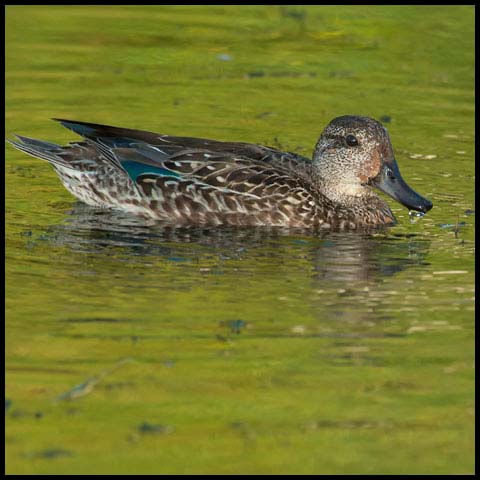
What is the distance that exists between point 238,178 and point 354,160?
40.0 inches

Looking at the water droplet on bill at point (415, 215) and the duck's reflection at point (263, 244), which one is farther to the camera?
the water droplet on bill at point (415, 215)

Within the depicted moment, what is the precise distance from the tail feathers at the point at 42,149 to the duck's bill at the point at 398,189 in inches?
105

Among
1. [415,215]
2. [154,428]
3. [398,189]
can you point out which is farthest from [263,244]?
[154,428]

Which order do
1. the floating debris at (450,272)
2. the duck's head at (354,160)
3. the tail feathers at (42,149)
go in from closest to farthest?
the floating debris at (450,272)
the duck's head at (354,160)
the tail feathers at (42,149)

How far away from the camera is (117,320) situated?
1011 cm

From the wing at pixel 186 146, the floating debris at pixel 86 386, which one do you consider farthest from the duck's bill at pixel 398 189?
the floating debris at pixel 86 386

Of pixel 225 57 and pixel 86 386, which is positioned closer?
pixel 86 386

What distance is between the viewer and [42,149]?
13.9 m

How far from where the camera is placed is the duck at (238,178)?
13039mm

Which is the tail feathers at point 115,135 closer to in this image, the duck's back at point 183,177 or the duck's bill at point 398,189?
the duck's back at point 183,177

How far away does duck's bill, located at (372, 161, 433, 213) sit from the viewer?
13.0 metres

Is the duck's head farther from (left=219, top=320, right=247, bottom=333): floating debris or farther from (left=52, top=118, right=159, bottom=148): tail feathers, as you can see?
(left=219, top=320, right=247, bottom=333): floating debris

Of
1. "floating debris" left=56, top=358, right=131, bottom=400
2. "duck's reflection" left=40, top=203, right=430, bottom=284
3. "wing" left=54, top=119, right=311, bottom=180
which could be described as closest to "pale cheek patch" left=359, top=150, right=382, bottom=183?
"wing" left=54, top=119, right=311, bottom=180

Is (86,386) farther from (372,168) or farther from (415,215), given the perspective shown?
(415,215)
